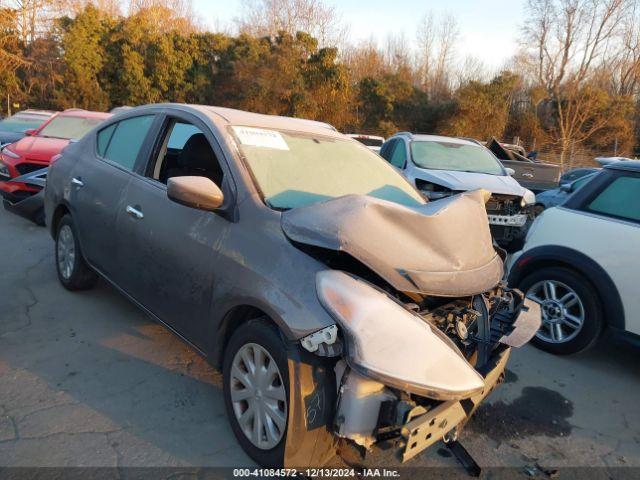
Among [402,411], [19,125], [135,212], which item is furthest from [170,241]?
[19,125]

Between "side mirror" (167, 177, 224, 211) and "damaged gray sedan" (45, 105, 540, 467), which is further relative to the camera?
"side mirror" (167, 177, 224, 211)

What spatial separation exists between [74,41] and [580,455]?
31818 millimetres

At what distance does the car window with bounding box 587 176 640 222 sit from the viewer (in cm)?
392

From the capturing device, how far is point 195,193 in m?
2.67

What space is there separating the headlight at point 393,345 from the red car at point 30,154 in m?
6.63

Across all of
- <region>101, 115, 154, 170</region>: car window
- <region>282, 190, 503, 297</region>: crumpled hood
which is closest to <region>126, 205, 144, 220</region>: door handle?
<region>101, 115, 154, 170</region>: car window

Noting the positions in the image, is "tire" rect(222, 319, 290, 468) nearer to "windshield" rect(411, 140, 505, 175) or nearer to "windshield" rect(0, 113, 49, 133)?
"windshield" rect(411, 140, 505, 175)

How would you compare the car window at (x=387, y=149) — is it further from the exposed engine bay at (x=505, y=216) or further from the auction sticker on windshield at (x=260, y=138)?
the auction sticker on windshield at (x=260, y=138)

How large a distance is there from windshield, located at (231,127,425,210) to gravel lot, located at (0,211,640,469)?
140cm

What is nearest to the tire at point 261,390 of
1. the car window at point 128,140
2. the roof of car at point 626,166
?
the car window at point 128,140

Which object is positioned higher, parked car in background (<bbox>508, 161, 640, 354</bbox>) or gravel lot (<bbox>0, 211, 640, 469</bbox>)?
parked car in background (<bbox>508, 161, 640, 354</bbox>)

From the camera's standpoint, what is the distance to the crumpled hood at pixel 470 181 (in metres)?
6.89

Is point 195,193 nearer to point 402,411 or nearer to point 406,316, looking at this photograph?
point 406,316

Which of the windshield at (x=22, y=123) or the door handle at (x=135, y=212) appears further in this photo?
the windshield at (x=22, y=123)
